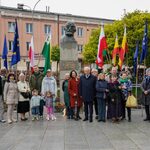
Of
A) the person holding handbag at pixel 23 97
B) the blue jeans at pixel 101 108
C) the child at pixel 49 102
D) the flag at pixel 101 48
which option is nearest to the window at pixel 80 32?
the flag at pixel 101 48

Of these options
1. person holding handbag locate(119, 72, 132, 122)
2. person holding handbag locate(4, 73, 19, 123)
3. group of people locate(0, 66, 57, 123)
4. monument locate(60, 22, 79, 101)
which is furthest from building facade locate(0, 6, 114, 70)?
person holding handbag locate(119, 72, 132, 122)

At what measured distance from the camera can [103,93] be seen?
1545 centimetres

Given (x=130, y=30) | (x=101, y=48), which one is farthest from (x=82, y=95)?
(x=130, y=30)

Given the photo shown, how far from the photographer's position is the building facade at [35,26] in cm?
6291

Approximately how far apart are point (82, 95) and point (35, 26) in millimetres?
51508

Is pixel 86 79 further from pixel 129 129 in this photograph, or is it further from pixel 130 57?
pixel 130 57

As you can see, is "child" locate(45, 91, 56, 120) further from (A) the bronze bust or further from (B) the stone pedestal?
(A) the bronze bust

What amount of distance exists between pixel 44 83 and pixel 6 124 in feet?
7.09

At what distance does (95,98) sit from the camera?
52.8 feet

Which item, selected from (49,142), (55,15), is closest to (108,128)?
(49,142)

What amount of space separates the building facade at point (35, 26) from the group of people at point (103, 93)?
46159mm

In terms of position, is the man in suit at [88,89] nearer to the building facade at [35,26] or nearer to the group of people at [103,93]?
the group of people at [103,93]

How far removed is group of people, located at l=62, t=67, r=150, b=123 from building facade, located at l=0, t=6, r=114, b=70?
46.2m

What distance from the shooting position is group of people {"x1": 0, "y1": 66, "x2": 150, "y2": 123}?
1547cm
